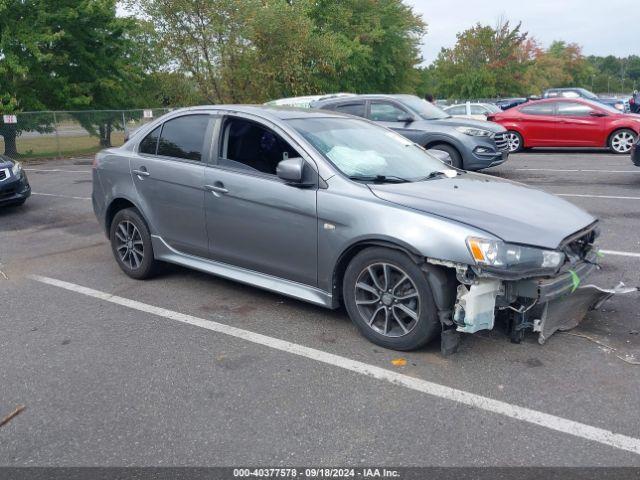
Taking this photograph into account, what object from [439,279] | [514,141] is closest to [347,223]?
[439,279]

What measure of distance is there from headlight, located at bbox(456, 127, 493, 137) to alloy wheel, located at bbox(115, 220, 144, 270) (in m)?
Result: 7.92

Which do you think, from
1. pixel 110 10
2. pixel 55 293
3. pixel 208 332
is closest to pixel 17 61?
pixel 110 10

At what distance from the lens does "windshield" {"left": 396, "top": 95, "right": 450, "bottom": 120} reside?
41.6 feet

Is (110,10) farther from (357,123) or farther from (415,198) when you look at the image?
(415,198)

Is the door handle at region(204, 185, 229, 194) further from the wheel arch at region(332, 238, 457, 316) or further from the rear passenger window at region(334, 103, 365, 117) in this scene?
the rear passenger window at region(334, 103, 365, 117)

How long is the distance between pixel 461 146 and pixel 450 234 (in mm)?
8311

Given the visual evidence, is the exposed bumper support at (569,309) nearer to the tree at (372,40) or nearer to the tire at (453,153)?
the tire at (453,153)

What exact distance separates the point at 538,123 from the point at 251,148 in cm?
1378

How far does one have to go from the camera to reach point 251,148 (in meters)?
5.19

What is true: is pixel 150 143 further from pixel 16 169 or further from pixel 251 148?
pixel 16 169

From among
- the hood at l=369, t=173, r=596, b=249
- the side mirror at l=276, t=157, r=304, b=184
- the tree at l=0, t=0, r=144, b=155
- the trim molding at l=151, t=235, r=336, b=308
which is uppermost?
the tree at l=0, t=0, r=144, b=155

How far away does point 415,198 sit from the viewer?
4.33 meters

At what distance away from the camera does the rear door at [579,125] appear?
16.2 meters

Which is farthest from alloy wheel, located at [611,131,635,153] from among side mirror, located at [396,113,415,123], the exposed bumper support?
the exposed bumper support
